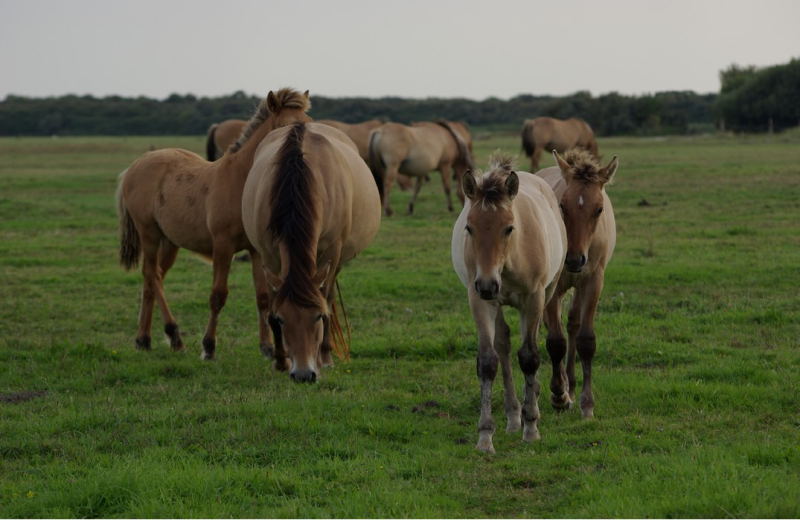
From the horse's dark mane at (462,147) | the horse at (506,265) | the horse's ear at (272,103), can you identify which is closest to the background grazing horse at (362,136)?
the horse's dark mane at (462,147)

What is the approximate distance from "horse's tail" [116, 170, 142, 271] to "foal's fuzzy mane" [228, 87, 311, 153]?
5.36ft

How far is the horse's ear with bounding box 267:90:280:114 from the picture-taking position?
26.0 feet

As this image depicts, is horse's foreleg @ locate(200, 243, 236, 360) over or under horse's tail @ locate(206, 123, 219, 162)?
under

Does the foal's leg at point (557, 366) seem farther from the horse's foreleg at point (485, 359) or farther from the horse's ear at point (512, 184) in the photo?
the horse's ear at point (512, 184)

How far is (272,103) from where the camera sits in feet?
26.2

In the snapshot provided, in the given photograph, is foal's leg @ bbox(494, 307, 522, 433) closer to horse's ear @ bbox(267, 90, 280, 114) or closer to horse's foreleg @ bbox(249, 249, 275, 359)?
horse's foreleg @ bbox(249, 249, 275, 359)

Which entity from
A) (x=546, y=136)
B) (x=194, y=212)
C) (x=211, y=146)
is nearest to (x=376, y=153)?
(x=211, y=146)

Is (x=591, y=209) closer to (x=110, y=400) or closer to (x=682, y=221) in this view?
(x=110, y=400)

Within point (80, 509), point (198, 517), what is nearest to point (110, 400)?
point (80, 509)

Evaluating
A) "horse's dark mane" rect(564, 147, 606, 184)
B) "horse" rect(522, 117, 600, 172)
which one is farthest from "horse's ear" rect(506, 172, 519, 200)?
"horse" rect(522, 117, 600, 172)

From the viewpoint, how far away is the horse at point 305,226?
5.87 m

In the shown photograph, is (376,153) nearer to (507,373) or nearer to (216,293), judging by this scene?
(216,293)

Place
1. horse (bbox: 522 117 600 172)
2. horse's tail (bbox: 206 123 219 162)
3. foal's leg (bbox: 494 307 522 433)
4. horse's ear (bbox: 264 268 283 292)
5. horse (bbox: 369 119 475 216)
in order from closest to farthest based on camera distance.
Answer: foal's leg (bbox: 494 307 522 433)
horse's ear (bbox: 264 268 283 292)
horse's tail (bbox: 206 123 219 162)
horse (bbox: 369 119 475 216)
horse (bbox: 522 117 600 172)

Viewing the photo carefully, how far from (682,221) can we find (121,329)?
34.2 feet
